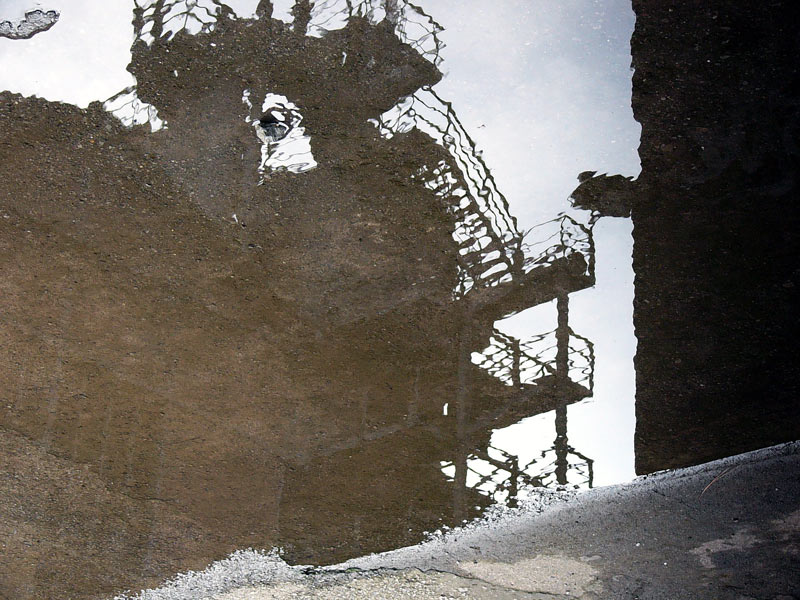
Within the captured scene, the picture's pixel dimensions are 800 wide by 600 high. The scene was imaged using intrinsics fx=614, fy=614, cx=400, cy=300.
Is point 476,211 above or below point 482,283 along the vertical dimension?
above

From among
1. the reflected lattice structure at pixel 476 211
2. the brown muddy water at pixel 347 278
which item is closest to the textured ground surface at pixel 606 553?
the brown muddy water at pixel 347 278

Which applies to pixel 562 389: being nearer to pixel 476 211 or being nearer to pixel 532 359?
pixel 532 359

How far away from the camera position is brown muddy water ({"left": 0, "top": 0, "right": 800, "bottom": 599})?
251cm

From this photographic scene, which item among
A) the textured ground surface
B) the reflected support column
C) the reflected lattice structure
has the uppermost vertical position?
the reflected lattice structure

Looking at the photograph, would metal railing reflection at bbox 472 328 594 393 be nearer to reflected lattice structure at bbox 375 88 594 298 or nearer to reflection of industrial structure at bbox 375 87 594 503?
reflection of industrial structure at bbox 375 87 594 503

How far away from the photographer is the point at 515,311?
265 centimetres

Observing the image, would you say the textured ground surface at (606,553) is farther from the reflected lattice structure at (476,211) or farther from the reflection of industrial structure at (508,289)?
the reflected lattice structure at (476,211)

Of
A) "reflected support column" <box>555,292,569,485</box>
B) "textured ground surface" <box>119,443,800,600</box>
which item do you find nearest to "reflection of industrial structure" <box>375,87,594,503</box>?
"reflected support column" <box>555,292,569,485</box>

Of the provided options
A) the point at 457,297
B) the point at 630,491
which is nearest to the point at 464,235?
the point at 457,297

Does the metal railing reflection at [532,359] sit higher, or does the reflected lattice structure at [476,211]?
the reflected lattice structure at [476,211]

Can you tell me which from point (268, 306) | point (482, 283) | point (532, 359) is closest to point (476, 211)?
point (482, 283)

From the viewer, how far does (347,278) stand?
103 inches

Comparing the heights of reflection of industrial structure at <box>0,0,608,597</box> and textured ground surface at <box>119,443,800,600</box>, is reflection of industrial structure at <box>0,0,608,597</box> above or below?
above

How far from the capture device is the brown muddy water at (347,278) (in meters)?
2.51
